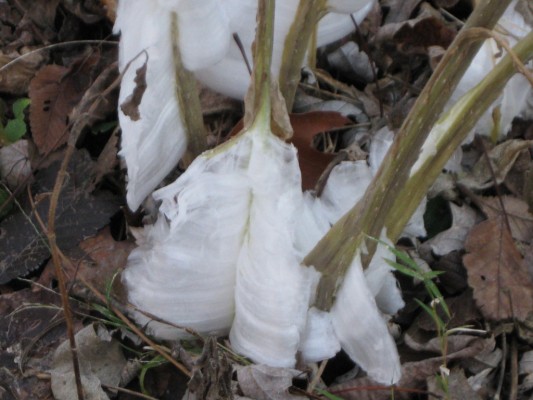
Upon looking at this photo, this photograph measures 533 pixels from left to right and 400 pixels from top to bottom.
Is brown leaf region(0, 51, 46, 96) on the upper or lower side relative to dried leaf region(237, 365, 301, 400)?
upper

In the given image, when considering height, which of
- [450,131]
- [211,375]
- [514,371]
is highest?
[450,131]

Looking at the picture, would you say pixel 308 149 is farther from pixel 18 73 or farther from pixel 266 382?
pixel 18 73

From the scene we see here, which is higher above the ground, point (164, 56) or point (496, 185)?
point (164, 56)

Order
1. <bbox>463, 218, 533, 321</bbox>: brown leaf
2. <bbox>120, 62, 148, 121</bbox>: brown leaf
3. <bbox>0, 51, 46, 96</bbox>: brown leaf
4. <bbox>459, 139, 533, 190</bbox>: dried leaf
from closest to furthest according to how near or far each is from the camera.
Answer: <bbox>120, 62, 148, 121</bbox>: brown leaf, <bbox>463, 218, 533, 321</bbox>: brown leaf, <bbox>459, 139, 533, 190</bbox>: dried leaf, <bbox>0, 51, 46, 96</bbox>: brown leaf

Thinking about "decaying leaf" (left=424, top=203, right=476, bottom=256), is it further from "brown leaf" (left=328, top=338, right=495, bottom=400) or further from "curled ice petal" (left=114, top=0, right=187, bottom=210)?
"curled ice petal" (left=114, top=0, right=187, bottom=210)

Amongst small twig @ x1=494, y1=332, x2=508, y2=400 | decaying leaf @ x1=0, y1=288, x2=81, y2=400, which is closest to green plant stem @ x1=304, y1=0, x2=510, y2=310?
small twig @ x1=494, y1=332, x2=508, y2=400

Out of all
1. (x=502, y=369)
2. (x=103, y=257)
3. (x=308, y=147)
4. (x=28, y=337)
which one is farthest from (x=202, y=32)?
(x=502, y=369)
